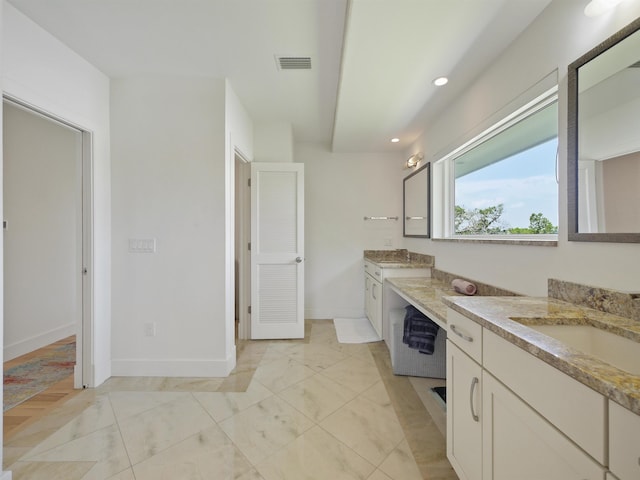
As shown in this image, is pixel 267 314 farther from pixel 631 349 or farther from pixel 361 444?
pixel 631 349

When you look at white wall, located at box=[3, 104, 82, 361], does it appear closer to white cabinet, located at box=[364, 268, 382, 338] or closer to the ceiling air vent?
the ceiling air vent

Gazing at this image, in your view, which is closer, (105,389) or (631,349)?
(631,349)

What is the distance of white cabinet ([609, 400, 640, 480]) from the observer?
52 cm

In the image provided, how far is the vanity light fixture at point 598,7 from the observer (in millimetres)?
1044

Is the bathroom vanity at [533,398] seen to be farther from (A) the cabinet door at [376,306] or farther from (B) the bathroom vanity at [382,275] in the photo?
(A) the cabinet door at [376,306]

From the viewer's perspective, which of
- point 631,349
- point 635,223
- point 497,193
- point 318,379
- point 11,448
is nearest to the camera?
point 631,349

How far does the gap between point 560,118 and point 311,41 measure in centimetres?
150

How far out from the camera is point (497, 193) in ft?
6.62

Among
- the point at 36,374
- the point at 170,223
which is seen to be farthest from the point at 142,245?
the point at 36,374

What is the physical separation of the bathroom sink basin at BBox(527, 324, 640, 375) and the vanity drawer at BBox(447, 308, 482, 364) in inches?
7.9

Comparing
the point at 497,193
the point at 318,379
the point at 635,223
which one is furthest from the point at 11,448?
the point at 497,193

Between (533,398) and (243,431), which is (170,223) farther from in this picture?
(533,398)

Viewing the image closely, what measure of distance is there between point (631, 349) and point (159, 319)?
9.00ft

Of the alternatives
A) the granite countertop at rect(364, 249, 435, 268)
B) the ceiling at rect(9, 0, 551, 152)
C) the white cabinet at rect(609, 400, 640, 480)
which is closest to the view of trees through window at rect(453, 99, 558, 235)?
the ceiling at rect(9, 0, 551, 152)
